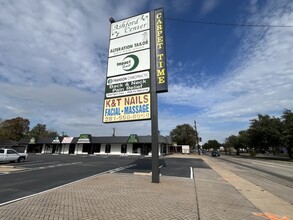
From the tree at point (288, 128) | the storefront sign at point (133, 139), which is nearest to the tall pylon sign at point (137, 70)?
the storefront sign at point (133, 139)

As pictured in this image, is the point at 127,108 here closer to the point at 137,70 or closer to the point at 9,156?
the point at 137,70

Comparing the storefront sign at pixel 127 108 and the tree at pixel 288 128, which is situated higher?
the tree at pixel 288 128

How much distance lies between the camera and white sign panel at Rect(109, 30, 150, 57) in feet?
46.0

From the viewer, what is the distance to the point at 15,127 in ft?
262

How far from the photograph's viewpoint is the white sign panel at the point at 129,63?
44.5 feet

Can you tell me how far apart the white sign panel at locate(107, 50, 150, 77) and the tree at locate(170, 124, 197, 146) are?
69.1m

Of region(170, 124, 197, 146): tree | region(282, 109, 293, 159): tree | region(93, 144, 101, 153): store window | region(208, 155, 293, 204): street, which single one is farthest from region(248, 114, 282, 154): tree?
region(93, 144, 101, 153): store window

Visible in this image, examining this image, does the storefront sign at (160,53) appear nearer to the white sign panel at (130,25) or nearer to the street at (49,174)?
the white sign panel at (130,25)

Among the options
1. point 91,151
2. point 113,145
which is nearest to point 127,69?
point 113,145

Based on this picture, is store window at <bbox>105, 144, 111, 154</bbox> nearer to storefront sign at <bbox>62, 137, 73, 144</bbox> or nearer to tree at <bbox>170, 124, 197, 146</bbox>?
storefront sign at <bbox>62, 137, 73, 144</bbox>

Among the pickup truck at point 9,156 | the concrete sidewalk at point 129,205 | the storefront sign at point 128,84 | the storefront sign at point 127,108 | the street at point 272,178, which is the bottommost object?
the concrete sidewalk at point 129,205

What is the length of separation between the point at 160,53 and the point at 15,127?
3264 inches

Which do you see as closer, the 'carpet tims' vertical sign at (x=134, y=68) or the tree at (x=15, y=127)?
the 'carpet tims' vertical sign at (x=134, y=68)

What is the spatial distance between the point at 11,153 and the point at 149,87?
18.9m
